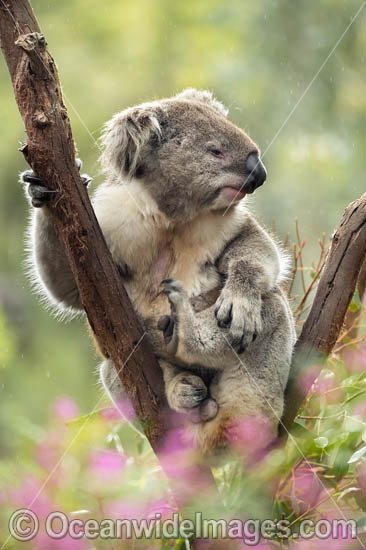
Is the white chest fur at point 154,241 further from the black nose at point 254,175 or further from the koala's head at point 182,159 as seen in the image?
the black nose at point 254,175

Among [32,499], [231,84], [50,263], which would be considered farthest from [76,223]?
[231,84]

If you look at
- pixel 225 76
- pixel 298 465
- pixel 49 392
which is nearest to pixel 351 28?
pixel 225 76

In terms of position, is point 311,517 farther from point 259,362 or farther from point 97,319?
point 97,319

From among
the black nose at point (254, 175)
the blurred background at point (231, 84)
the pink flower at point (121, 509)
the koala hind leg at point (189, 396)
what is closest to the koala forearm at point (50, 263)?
the koala hind leg at point (189, 396)

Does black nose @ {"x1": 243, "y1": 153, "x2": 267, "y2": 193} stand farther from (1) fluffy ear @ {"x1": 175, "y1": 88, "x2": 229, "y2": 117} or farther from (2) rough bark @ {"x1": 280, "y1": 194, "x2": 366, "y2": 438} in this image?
(1) fluffy ear @ {"x1": 175, "y1": 88, "x2": 229, "y2": 117}

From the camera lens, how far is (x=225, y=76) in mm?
5605

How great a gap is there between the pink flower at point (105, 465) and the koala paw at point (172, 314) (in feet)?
1.28

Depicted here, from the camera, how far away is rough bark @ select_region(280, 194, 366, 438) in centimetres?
248

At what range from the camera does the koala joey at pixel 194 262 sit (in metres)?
2.51

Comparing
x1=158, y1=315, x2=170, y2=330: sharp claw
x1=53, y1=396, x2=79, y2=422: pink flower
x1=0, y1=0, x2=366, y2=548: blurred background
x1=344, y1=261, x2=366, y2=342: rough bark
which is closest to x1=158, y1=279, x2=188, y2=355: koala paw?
x1=158, y1=315, x2=170, y2=330: sharp claw

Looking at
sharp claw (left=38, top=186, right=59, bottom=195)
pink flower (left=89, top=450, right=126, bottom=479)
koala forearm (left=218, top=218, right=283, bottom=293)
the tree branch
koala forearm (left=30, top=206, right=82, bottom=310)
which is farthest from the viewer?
koala forearm (left=218, top=218, right=283, bottom=293)

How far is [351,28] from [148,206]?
3.97m

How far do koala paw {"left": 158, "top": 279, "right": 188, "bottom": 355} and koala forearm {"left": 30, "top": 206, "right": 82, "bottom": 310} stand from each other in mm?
356

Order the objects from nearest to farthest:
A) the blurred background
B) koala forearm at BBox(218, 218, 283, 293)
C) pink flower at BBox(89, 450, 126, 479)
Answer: pink flower at BBox(89, 450, 126, 479) < koala forearm at BBox(218, 218, 283, 293) < the blurred background
